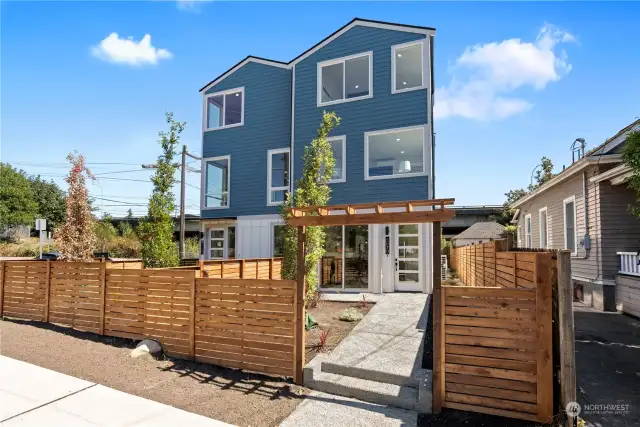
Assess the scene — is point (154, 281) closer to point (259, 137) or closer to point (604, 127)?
point (259, 137)

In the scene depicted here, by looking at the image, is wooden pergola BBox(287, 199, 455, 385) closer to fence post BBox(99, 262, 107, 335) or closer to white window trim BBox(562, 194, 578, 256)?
fence post BBox(99, 262, 107, 335)

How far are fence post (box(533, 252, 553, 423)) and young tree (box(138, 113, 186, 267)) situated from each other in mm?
9727

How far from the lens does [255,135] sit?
14.8m

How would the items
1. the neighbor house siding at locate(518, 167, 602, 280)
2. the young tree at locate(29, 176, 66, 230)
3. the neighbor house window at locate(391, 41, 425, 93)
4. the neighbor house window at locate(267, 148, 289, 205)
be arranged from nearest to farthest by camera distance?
the neighbor house siding at locate(518, 167, 602, 280) → the neighbor house window at locate(391, 41, 425, 93) → the neighbor house window at locate(267, 148, 289, 205) → the young tree at locate(29, 176, 66, 230)

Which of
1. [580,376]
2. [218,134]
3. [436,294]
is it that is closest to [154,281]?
[436,294]

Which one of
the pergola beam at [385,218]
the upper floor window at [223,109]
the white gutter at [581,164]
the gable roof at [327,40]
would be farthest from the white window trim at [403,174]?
the pergola beam at [385,218]

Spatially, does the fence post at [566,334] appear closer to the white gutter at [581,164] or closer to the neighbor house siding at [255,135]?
the white gutter at [581,164]

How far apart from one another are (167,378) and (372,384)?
10.2 ft

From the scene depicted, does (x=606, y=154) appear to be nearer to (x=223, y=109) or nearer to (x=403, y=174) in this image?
(x=403, y=174)

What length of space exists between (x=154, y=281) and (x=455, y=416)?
5.41 meters

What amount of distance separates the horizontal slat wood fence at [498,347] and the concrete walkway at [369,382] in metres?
0.44

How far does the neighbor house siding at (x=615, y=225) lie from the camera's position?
32.1 feet

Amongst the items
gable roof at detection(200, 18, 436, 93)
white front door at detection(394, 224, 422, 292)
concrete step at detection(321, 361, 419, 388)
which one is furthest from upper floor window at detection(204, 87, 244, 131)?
concrete step at detection(321, 361, 419, 388)

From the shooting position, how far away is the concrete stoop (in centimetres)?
433
